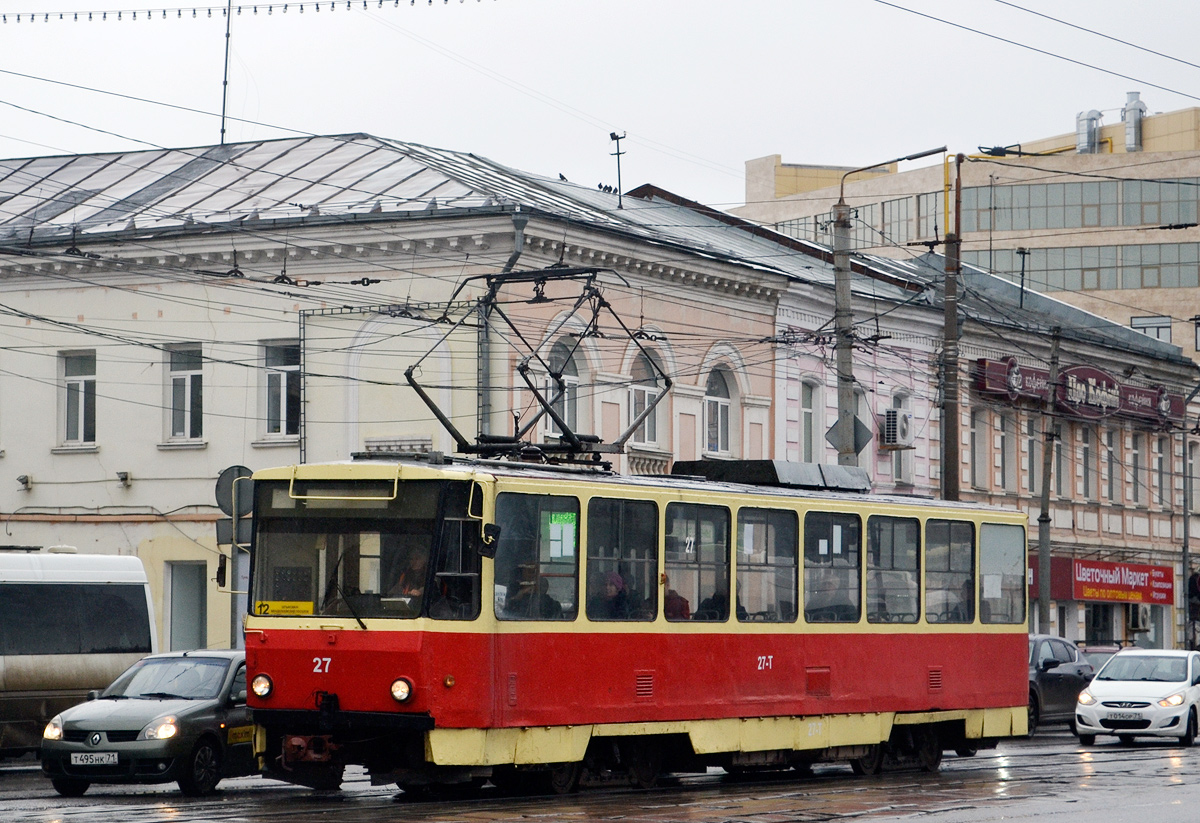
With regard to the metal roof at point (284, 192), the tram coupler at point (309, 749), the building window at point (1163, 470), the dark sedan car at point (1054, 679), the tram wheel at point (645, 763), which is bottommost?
the dark sedan car at point (1054, 679)

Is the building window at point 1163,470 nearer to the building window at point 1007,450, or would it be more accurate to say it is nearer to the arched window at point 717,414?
the building window at point 1007,450

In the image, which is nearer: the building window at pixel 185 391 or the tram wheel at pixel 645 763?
the tram wheel at pixel 645 763

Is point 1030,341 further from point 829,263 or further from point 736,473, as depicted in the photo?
point 736,473

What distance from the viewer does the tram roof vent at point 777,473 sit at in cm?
1775

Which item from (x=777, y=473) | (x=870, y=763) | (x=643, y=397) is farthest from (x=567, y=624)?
(x=643, y=397)

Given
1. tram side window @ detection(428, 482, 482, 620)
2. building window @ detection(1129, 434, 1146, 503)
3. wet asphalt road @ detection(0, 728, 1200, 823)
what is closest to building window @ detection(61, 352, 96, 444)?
wet asphalt road @ detection(0, 728, 1200, 823)

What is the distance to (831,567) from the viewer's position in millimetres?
17812

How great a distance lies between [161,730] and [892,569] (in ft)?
22.9

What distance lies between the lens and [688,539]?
16234 mm

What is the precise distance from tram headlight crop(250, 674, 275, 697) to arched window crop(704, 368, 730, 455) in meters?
20.0

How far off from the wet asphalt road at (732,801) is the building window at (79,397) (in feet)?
41.9

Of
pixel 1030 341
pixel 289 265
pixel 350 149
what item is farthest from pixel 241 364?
pixel 1030 341

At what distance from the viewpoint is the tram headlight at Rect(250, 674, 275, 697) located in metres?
14.5

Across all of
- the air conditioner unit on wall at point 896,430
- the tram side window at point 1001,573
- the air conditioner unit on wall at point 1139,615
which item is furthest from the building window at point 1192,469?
the tram side window at point 1001,573
